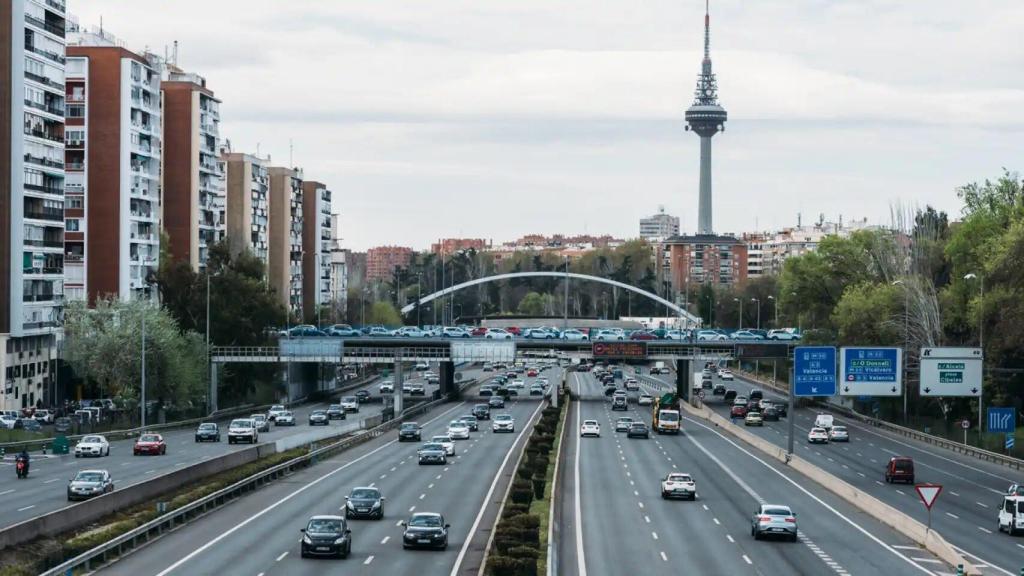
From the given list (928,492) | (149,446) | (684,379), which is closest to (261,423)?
(149,446)

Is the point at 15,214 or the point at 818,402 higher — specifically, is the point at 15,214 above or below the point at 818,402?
above

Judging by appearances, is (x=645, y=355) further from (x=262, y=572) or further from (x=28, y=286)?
(x=262, y=572)

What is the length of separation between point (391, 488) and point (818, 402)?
8851 cm

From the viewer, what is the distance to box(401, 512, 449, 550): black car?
4278cm

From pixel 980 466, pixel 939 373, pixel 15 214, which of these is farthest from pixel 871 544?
pixel 15 214

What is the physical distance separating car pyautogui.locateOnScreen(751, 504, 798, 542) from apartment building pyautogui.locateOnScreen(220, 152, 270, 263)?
138 meters

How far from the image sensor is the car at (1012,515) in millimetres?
50281

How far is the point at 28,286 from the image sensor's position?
108 meters

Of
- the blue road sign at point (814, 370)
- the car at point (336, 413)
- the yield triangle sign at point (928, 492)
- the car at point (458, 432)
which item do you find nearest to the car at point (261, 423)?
the car at point (336, 413)

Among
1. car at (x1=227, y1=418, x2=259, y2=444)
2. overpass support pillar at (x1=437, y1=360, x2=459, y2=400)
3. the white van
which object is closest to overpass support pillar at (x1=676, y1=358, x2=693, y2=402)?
overpass support pillar at (x1=437, y1=360, x2=459, y2=400)

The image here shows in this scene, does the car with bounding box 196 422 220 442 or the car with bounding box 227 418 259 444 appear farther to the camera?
the car with bounding box 196 422 220 442

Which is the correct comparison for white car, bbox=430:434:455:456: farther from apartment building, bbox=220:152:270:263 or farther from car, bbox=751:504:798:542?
apartment building, bbox=220:152:270:263

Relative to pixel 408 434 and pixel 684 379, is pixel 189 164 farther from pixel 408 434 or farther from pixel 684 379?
pixel 408 434

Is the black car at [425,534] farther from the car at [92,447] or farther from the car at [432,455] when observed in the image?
the car at [92,447]
